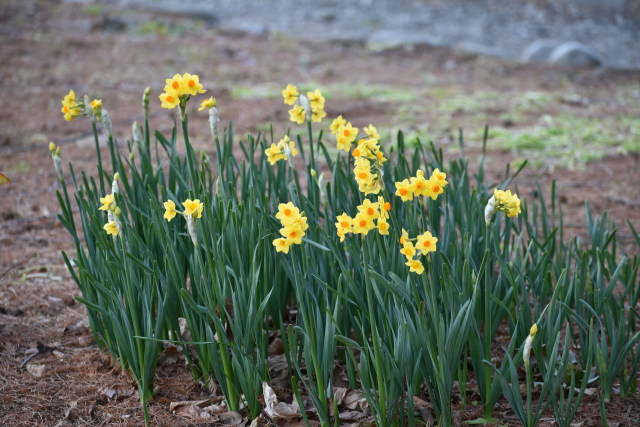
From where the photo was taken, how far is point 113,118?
5391 millimetres

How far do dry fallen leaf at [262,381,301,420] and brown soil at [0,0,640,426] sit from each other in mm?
274

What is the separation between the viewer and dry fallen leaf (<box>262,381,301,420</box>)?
1.86m

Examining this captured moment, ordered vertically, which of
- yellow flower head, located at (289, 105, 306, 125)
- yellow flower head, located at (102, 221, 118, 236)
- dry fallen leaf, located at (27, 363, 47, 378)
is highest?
yellow flower head, located at (289, 105, 306, 125)

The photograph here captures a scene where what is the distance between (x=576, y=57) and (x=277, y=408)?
691cm

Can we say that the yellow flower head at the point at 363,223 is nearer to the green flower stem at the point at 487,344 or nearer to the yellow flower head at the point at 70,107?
the green flower stem at the point at 487,344

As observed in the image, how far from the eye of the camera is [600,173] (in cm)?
426

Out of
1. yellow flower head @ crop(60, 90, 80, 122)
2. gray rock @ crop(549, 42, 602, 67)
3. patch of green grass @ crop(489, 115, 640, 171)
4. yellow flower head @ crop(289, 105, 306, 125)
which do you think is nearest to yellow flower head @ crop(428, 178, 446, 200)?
yellow flower head @ crop(289, 105, 306, 125)

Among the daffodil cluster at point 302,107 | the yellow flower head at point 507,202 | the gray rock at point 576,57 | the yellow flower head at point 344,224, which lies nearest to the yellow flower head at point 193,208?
the yellow flower head at point 344,224

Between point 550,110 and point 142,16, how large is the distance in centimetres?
643

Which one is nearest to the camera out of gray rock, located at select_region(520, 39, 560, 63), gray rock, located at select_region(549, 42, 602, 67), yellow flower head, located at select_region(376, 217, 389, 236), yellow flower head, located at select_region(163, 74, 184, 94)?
yellow flower head, located at select_region(376, 217, 389, 236)

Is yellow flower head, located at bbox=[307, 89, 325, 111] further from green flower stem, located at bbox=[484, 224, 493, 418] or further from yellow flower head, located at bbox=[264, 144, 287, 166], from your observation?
Answer: green flower stem, located at bbox=[484, 224, 493, 418]

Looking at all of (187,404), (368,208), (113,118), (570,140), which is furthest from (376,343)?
(113,118)

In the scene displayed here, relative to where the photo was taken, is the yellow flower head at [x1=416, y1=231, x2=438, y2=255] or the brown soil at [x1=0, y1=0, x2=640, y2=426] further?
the brown soil at [x1=0, y1=0, x2=640, y2=426]

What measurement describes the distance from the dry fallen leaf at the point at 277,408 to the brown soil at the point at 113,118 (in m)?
0.27
